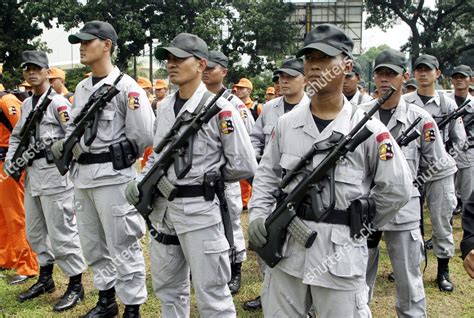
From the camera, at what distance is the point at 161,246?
3215 mm

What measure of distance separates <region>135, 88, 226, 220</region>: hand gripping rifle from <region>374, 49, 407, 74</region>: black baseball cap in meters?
1.35

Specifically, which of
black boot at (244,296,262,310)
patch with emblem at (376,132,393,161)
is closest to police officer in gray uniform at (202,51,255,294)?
black boot at (244,296,262,310)

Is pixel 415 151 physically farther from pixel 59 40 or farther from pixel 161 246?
pixel 59 40

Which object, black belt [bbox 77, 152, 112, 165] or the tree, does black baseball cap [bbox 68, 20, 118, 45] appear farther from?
the tree

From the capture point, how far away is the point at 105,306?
13.3 feet

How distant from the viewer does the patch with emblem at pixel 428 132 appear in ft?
11.9

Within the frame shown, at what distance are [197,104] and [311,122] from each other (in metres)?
0.96

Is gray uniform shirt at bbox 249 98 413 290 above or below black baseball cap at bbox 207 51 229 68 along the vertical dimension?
below

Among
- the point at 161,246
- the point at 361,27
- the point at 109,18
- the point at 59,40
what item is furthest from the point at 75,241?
the point at 59,40

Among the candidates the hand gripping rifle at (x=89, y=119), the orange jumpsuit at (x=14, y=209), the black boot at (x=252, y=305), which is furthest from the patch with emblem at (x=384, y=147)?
the orange jumpsuit at (x=14, y=209)

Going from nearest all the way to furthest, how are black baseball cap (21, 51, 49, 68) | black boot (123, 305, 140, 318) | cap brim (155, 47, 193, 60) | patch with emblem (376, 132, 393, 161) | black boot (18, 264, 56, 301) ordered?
patch with emblem (376, 132, 393, 161) < cap brim (155, 47, 193, 60) < black boot (123, 305, 140, 318) < black baseball cap (21, 51, 49, 68) < black boot (18, 264, 56, 301)

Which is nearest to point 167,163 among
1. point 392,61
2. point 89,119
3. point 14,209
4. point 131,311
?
point 89,119

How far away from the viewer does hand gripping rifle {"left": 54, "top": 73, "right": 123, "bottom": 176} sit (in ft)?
12.0

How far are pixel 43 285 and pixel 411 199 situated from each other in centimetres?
353
